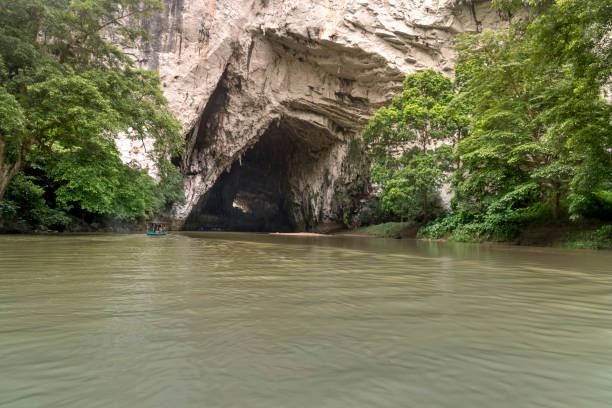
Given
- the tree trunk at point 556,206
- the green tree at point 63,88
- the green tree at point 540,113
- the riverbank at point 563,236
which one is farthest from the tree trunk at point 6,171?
the tree trunk at point 556,206

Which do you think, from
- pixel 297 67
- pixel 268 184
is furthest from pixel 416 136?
pixel 268 184

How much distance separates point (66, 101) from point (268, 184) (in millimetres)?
26890

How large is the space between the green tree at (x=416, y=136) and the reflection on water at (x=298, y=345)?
1264 cm

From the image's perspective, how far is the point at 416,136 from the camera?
1557 cm

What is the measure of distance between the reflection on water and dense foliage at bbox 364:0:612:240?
5.56m

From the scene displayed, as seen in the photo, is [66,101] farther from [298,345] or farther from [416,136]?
[416,136]

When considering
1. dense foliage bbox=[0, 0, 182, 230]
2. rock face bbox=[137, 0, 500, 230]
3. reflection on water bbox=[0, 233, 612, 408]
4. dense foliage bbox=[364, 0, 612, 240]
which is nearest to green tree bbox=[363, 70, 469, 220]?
dense foliage bbox=[364, 0, 612, 240]

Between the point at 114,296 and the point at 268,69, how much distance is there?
804 inches

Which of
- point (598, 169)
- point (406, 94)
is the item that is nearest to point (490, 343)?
point (598, 169)

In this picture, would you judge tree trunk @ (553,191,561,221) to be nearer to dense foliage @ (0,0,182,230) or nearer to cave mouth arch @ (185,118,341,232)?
dense foliage @ (0,0,182,230)

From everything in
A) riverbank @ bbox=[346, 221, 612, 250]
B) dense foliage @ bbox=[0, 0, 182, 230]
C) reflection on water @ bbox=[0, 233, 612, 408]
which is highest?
dense foliage @ bbox=[0, 0, 182, 230]

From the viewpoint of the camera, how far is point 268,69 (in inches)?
794

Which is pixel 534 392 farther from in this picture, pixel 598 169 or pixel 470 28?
pixel 470 28

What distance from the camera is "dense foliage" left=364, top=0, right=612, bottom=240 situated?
18.9ft
